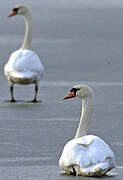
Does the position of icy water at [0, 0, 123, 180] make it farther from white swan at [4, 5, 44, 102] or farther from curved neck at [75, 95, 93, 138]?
curved neck at [75, 95, 93, 138]

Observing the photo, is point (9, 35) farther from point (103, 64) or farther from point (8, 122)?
point (8, 122)

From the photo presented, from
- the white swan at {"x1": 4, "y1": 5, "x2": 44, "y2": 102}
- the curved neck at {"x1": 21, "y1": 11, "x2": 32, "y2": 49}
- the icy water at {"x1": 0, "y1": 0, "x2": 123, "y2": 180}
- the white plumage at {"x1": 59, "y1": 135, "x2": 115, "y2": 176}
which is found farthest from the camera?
the curved neck at {"x1": 21, "y1": 11, "x2": 32, "y2": 49}

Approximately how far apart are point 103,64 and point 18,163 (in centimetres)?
978

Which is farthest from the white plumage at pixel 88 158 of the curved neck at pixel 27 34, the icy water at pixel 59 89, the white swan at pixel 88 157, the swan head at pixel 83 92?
the curved neck at pixel 27 34

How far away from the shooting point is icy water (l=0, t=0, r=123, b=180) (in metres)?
9.18

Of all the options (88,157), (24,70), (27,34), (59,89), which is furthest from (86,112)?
(27,34)

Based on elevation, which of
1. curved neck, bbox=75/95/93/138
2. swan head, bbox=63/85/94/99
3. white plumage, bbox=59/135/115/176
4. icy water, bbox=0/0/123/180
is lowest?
icy water, bbox=0/0/123/180

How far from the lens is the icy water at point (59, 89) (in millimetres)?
9177

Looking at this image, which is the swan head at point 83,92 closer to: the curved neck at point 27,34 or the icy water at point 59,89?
the icy water at point 59,89

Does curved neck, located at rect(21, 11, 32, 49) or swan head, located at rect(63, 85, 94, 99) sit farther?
curved neck, located at rect(21, 11, 32, 49)

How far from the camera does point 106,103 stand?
44.1 ft

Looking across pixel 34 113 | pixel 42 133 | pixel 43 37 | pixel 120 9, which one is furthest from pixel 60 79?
pixel 120 9

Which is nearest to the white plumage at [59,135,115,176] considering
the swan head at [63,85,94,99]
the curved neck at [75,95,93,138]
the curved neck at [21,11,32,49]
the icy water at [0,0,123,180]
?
the icy water at [0,0,123,180]

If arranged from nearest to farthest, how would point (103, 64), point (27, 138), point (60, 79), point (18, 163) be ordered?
point (18, 163) → point (27, 138) → point (60, 79) → point (103, 64)
